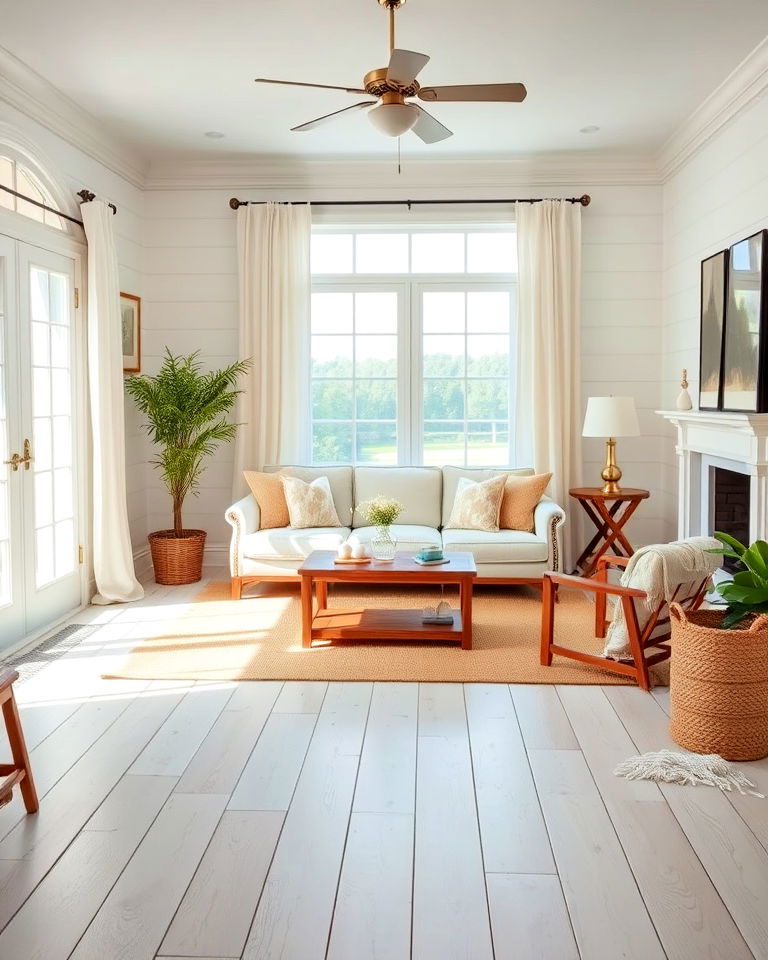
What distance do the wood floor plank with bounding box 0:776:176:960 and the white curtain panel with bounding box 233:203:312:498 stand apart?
400cm

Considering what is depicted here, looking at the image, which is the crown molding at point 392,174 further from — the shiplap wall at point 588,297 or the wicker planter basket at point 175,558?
the wicker planter basket at point 175,558

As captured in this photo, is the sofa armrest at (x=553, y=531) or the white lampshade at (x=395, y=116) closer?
the white lampshade at (x=395, y=116)

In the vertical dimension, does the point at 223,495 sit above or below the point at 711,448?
below

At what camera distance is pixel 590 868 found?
2.55 metres

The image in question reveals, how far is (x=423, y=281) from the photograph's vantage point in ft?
23.2

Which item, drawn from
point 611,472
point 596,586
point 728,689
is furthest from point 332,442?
point 728,689

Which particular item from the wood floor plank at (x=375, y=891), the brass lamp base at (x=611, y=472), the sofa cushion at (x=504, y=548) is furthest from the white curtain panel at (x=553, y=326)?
the wood floor plank at (x=375, y=891)

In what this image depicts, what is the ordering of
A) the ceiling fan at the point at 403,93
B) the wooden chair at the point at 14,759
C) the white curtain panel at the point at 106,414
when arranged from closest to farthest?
the wooden chair at the point at 14,759
the ceiling fan at the point at 403,93
the white curtain panel at the point at 106,414

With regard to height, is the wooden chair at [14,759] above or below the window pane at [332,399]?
below

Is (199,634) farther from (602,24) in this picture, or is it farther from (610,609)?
(602,24)

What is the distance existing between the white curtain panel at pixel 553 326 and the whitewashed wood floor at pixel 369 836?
2960mm

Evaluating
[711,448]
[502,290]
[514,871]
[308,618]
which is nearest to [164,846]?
[514,871]

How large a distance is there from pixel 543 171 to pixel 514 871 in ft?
18.3

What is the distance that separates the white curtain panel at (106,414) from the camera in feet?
18.8
